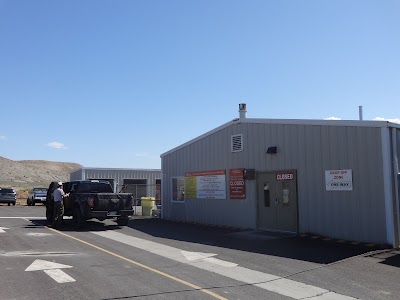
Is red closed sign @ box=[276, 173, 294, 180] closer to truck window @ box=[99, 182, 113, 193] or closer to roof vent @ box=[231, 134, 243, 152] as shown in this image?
roof vent @ box=[231, 134, 243, 152]

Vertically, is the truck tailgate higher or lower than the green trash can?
higher

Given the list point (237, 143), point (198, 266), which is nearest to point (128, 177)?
point (237, 143)

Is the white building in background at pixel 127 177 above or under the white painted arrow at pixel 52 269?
above

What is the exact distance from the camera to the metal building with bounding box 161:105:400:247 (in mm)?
12727

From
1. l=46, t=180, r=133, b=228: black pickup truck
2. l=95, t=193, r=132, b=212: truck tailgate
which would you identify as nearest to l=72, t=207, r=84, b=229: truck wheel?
l=46, t=180, r=133, b=228: black pickup truck

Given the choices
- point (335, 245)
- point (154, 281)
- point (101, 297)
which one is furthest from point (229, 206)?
point (101, 297)

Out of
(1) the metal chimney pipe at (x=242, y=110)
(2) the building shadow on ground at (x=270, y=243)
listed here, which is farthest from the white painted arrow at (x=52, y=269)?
(1) the metal chimney pipe at (x=242, y=110)

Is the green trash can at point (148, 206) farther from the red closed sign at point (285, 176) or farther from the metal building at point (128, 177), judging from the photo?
the red closed sign at point (285, 176)

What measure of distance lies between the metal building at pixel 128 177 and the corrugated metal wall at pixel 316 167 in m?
19.4

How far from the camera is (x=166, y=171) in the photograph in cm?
2395

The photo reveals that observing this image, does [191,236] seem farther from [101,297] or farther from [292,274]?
[101,297]

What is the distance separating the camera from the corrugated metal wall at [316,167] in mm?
12914

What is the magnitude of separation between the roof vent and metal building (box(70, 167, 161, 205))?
1961 cm

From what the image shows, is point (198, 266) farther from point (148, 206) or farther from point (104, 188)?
point (148, 206)
